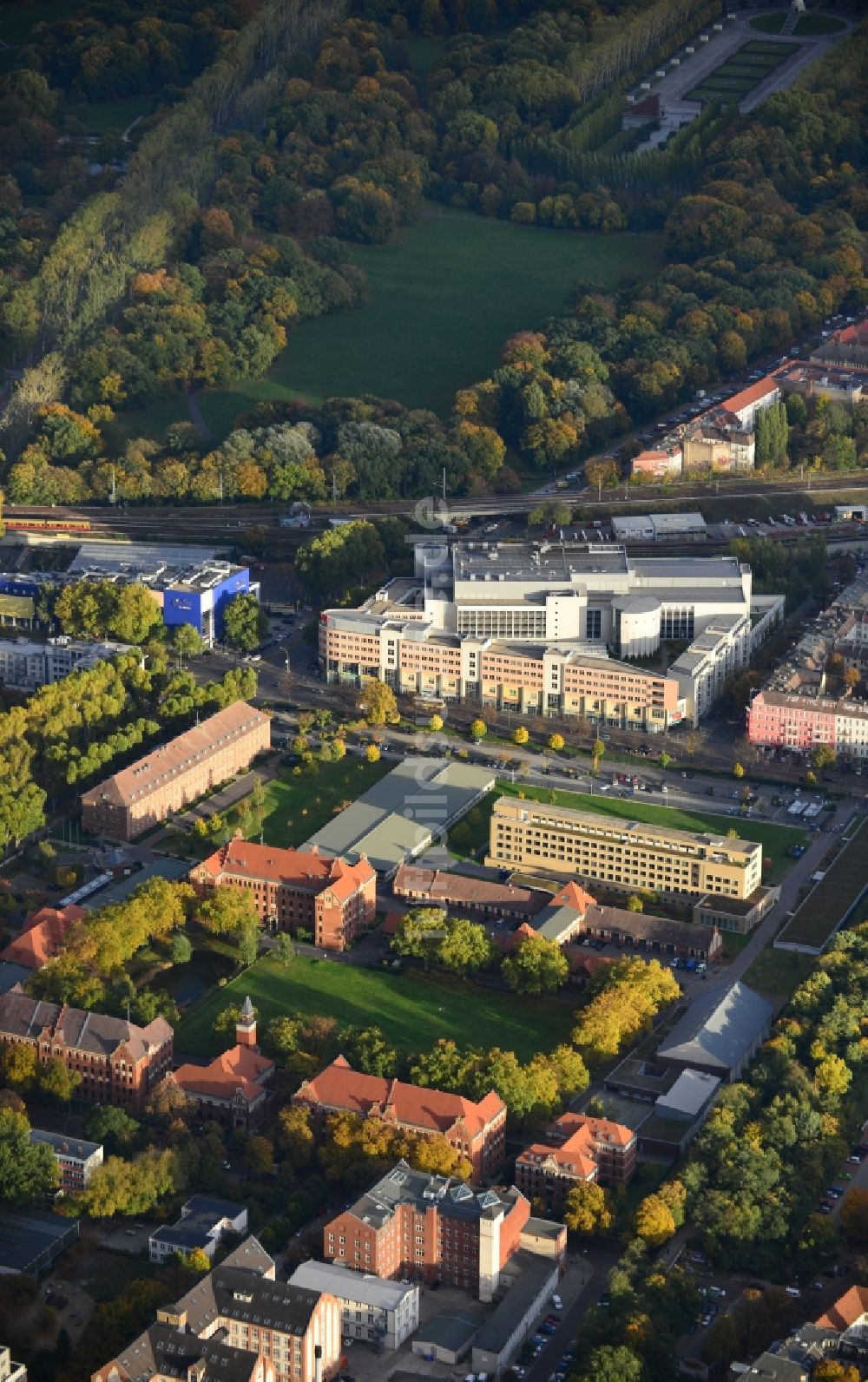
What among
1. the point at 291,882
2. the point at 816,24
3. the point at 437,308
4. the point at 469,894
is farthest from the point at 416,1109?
the point at 816,24

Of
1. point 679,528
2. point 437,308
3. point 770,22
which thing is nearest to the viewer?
point 679,528

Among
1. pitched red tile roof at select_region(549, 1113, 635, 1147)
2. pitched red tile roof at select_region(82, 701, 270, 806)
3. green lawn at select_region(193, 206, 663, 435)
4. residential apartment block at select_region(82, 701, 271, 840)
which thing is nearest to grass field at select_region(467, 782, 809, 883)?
residential apartment block at select_region(82, 701, 271, 840)

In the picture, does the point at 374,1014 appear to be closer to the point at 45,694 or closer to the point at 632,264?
the point at 45,694

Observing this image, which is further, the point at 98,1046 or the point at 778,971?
the point at 778,971

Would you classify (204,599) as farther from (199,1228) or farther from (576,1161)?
(199,1228)

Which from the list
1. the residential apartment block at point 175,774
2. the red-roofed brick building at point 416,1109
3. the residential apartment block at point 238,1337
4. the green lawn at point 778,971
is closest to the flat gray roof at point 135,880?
the residential apartment block at point 175,774

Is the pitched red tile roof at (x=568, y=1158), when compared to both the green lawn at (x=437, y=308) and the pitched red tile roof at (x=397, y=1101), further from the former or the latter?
the green lawn at (x=437, y=308)

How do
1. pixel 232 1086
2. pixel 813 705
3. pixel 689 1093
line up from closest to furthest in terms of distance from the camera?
pixel 232 1086, pixel 689 1093, pixel 813 705

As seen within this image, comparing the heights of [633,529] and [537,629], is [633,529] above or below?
above
